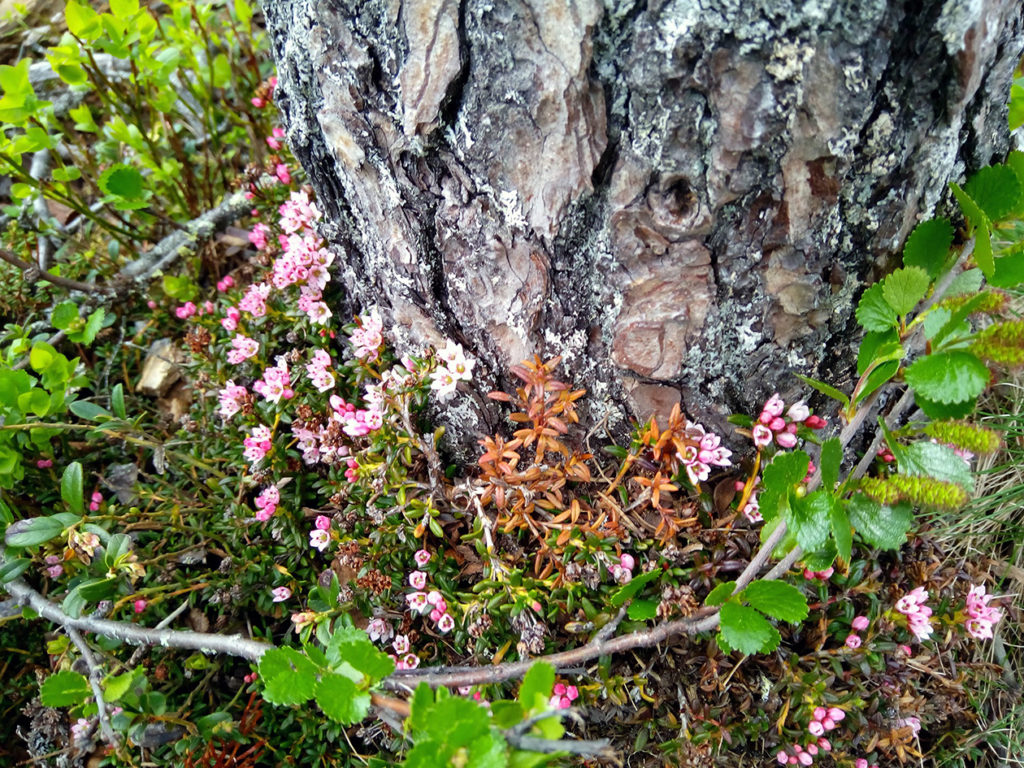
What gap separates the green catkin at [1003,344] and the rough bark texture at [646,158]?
467mm

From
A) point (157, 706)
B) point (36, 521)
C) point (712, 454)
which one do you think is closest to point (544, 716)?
point (712, 454)

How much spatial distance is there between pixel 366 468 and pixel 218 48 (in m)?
3.25

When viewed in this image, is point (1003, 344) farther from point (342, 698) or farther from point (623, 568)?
point (342, 698)

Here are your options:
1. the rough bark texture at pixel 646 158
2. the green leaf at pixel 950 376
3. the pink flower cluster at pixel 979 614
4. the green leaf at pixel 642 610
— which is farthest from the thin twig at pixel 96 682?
the pink flower cluster at pixel 979 614

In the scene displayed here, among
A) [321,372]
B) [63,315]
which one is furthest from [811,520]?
[63,315]

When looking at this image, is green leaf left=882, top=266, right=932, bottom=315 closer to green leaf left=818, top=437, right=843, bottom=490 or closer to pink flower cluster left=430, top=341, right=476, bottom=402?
green leaf left=818, top=437, right=843, bottom=490

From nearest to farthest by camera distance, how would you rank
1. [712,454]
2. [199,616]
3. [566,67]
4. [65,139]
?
[566,67] < [712,454] < [199,616] < [65,139]

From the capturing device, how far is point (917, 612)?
233 cm

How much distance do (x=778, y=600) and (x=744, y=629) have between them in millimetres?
121

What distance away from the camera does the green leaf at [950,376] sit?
1.51 m

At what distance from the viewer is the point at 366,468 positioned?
2432 millimetres

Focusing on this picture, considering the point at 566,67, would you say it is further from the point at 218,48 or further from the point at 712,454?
the point at 218,48

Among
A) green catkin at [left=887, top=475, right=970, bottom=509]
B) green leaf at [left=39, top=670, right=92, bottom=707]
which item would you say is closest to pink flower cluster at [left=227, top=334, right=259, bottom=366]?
green leaf at [left=39, top=670, right=92, bottom=707]

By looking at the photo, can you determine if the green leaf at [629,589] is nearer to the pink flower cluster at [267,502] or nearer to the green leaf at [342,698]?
the green leaf at [342,698]
